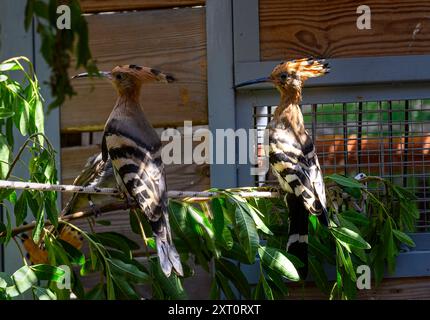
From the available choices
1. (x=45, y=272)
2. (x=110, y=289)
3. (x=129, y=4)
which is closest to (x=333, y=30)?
(x=129, y=4)

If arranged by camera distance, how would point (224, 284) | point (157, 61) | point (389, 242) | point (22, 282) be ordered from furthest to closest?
point (157, 61) → point (389, 242) → point (224, 284) → point (22, 282)

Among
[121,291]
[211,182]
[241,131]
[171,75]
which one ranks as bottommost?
[121,291]

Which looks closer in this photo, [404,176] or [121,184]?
[121,184]

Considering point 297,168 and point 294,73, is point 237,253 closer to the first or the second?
point 297,168

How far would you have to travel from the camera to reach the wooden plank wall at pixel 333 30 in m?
4.16

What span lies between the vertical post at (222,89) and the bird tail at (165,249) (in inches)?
36.0

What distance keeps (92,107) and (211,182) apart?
0.78 metres

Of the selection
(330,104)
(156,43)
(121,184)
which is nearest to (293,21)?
(330,104)

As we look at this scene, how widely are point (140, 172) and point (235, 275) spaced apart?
0.70 meters

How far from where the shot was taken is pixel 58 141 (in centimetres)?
426

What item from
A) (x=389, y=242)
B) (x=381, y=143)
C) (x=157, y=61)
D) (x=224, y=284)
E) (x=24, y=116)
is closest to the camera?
(x=24, y=116)

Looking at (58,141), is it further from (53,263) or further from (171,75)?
(53,263)

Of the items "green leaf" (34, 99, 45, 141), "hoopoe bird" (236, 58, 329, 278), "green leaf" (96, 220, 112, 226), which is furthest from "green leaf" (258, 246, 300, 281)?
"green leaf" (34, 99, 45, 141)

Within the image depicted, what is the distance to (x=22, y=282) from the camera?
3.01 meters
